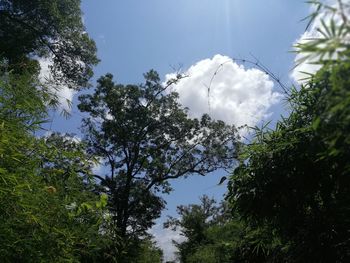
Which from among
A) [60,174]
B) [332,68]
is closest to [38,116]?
[60,174]

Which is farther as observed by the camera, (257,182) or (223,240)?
(223,240)

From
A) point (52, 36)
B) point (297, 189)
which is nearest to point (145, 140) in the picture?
point (52, 36)

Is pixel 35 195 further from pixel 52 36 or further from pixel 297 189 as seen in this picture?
pixel 52 36

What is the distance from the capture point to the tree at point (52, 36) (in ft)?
43.9

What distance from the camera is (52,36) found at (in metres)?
14.6

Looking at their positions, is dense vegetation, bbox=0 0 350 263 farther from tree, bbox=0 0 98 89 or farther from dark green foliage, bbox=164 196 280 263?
tree, bbox=0 0 98 89

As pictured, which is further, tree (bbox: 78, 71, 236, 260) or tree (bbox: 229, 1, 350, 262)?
tree (bbox: 78, 71, 236, 260)

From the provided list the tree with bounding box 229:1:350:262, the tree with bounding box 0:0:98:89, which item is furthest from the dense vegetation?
the tree with bounding box 0:0:98:89

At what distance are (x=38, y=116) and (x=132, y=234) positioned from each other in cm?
1920

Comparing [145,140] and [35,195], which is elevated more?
[145,140]

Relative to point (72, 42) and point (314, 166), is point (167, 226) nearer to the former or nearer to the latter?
point (72, 42)

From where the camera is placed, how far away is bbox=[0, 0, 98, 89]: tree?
1337cm

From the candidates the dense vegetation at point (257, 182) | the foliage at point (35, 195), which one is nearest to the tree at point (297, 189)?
the dense vegetation at point (257, 182)

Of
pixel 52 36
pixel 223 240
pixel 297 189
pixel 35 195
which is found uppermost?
pixel 52 36
